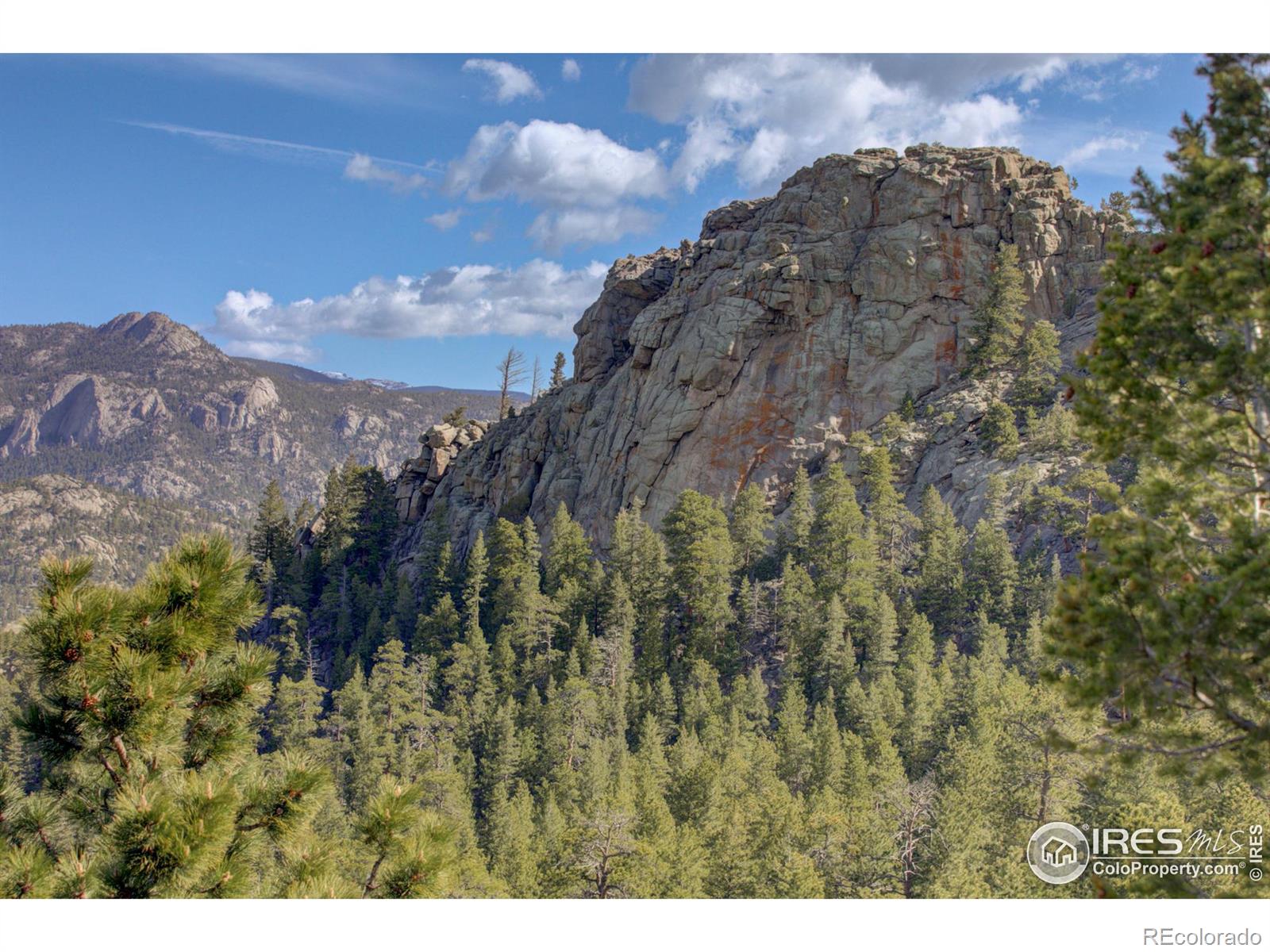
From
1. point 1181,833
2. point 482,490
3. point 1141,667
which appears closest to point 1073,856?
point 1181,833

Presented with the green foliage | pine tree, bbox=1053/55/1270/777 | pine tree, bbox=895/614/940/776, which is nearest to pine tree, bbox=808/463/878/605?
pine tree, bbox=895/614/940/776

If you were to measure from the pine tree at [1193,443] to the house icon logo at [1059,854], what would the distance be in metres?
5.99

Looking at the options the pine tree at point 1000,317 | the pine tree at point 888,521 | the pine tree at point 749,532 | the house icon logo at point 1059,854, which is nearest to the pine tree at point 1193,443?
the house icon logo at point 1059,854

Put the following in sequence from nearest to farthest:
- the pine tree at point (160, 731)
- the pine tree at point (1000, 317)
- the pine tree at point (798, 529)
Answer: the pine tree at point (160, 731), the pine tree at point (798, 529), the pine tree at point (1000, 317)

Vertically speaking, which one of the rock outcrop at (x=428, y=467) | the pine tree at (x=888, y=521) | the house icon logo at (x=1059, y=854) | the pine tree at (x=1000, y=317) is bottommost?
the house icon logo at (x=1059, y=854)

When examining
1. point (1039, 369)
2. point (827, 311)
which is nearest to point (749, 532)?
point (827, 311)

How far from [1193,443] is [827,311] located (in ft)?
175

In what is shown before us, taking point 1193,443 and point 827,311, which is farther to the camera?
point 827,311

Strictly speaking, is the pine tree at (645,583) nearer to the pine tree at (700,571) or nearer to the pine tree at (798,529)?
the pine tree at (700,571)

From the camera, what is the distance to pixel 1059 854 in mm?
13922

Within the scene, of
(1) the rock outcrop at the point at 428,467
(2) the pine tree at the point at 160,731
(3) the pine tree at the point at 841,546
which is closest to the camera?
(2) the pine tree at the point at 160,731

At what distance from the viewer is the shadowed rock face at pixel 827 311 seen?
5697 centimetres

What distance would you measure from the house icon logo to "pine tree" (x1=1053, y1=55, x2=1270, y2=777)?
599 cm

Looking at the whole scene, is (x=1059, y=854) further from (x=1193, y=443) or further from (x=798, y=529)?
(x=798, y=529)
